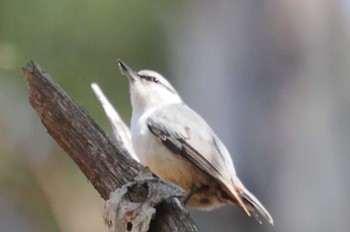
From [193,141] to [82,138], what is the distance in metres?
0.64

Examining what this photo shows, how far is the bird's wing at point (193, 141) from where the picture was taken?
2.58 metres

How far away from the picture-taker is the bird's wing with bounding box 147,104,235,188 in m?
2.58

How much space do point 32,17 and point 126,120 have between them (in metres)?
0.53

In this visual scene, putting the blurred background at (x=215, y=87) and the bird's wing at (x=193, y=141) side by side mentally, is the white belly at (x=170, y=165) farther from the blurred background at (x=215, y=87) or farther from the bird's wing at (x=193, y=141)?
the blurred background at (x=215, y=87)

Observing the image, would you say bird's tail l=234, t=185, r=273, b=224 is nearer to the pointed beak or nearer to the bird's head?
the bird's head

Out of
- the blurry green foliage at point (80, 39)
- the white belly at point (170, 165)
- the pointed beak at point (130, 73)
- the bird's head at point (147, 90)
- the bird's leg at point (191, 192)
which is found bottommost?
the bird's leg at point (191, 192)

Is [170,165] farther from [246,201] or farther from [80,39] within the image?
[80,39]

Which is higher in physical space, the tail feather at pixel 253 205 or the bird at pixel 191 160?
the bird at pixel 191 160

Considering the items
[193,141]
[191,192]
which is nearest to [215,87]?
[193,141]

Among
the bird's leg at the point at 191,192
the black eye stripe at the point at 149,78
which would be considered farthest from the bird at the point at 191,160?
the black eye stripe at the point at 149,78

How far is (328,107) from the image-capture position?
307 centimetres

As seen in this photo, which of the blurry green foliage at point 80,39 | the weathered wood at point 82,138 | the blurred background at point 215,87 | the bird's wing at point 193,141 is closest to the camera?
the weathered wood at point 82,138

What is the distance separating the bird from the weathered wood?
1.44 ft

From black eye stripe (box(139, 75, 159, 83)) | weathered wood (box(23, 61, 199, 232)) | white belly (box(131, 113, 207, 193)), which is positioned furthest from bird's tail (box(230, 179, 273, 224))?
black eye stripe (box(139, 75, 159, 83))
